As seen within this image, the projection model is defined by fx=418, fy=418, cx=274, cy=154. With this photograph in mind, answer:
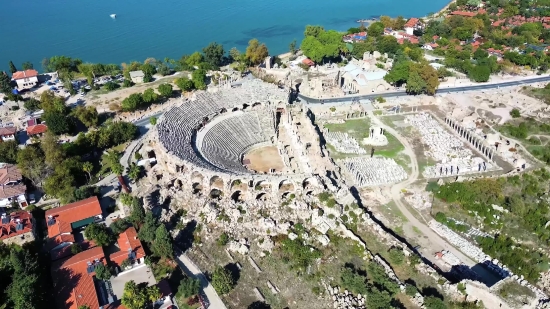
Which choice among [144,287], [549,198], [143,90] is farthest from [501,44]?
[144,287]

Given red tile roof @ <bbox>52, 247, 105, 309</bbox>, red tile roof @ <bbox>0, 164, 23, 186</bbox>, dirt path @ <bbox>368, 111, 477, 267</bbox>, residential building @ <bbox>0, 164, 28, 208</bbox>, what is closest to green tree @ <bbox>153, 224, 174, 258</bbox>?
red tile roof @ <bbox>52, 247, 105, 309</bbox>

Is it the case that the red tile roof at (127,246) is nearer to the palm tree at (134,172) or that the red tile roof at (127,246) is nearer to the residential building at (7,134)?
the palm tree at (134,172)

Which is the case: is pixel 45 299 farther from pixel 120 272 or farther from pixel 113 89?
pixel 113 89

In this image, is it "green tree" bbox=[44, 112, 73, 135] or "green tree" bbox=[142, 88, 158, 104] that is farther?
"green tree" bbox=[142, 88, 158, 104]

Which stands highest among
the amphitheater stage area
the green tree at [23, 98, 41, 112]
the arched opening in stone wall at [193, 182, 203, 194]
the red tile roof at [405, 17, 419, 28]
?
the red tile roof at [405, 17, 419, 28]

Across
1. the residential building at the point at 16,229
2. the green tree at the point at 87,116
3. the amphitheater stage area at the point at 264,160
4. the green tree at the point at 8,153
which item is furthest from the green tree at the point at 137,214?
the green tree at the point at 87,116

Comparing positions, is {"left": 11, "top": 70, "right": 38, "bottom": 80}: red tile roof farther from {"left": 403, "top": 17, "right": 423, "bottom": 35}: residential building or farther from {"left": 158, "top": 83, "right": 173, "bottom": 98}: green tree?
{"left": 403, "top": 17, "right": 423, "bottom": 35}: residential building

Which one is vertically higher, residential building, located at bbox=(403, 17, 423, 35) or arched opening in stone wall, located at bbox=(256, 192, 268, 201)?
residential building, located at bbox=(403, 17, 423, 35)
